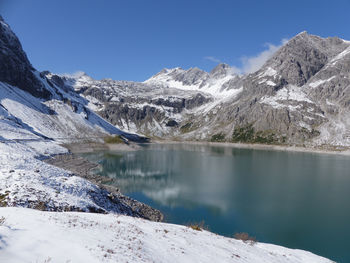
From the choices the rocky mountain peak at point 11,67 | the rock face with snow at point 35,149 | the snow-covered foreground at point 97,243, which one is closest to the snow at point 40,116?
the rock face with snow at point 35,149

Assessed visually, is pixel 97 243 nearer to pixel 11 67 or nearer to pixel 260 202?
pixel 260 202

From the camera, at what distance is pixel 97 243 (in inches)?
530

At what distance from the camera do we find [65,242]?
40.4ft

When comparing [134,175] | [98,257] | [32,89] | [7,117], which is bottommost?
[134,175]

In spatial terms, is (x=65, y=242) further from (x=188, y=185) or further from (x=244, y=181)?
(x=244, y=181)

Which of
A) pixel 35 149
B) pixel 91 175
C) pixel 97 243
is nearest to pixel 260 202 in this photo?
pixel 97 243

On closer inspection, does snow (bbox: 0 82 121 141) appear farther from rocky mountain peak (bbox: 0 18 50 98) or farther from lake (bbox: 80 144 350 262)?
lake (bbox: 80 144 350 262)

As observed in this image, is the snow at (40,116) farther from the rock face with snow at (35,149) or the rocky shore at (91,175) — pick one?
the rocky shore at (91,175)

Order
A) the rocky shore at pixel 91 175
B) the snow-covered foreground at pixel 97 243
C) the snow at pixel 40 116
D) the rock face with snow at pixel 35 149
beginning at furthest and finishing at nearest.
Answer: the snow at pixel 40 116, the rocky shore at pixel 91 175, the rock face with snow at pixel 35 149, the snow-covered foreground at pixel 97 243

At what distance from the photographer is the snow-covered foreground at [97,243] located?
35.1 ft

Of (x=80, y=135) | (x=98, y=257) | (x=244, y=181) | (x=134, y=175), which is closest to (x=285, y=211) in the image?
(x=244, y=181)

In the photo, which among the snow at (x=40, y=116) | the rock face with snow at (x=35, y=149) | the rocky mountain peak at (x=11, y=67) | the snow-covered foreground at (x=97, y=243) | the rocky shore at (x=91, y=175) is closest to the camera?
the snow-covered foreground at (x=97, y=243)

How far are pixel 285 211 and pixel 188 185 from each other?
29.3 m

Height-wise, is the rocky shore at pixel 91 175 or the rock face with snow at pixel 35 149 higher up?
the rock face with snow at pixel 35 149
